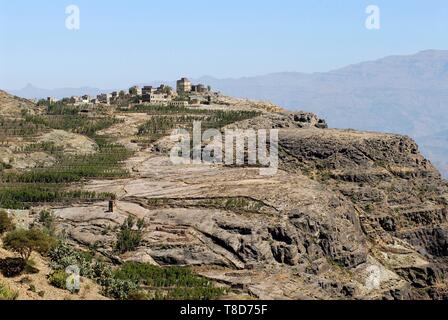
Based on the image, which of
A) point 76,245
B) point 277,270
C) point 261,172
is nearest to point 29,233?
point 76,245

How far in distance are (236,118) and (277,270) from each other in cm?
5119

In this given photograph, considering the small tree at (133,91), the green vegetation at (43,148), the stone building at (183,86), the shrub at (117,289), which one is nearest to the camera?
the shrub at (117,289)

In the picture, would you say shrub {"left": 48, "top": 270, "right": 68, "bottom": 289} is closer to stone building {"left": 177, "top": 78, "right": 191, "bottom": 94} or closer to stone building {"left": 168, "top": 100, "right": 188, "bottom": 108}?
stone building {"left": 168, "top": 100, "right": 188, "bottom": 108}

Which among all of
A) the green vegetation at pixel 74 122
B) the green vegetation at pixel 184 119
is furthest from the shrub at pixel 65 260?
the green vegetation at pixel 74 122

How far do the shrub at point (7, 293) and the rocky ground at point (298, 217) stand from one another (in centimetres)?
3359

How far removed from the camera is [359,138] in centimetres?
11969

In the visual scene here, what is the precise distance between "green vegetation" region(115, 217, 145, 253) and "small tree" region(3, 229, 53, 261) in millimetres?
30119

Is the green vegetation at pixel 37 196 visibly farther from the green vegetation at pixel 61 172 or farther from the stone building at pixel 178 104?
the stone building at pixel 178 104

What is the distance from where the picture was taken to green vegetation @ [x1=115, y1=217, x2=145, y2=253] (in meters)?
84.1

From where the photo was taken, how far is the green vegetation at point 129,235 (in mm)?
84062

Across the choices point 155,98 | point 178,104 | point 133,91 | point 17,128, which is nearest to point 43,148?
point 17,128

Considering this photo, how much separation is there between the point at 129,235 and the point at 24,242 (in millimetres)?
33947

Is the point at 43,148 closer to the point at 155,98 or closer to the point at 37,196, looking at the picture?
the point at 37,196
